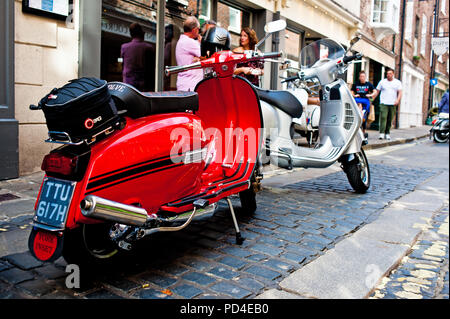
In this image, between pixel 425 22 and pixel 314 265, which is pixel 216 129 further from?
pixel 425 22

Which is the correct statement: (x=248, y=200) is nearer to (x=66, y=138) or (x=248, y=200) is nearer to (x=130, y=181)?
(x=130, y=181)

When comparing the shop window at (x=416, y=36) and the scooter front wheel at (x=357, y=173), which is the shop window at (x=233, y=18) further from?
the shop window at (x=416, y=36)

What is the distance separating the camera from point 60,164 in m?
2.15

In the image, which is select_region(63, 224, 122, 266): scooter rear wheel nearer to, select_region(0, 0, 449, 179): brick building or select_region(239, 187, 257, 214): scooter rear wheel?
select_region(239, 187, 257, 214): scooter rear wheel

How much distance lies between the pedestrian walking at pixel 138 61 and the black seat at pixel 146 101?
4.30 m

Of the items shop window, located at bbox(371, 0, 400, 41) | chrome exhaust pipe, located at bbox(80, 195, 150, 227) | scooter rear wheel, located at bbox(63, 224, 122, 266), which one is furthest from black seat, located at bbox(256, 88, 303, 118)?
shop window, located at bbox(371, 0, 400, 41)

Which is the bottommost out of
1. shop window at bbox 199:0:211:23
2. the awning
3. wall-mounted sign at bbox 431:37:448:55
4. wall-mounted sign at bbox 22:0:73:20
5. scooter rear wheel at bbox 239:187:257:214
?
scooter rear wheel at bbox 239:187:257:214

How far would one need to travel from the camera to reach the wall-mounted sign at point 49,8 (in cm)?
496

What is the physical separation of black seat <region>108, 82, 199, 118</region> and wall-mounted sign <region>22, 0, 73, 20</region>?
313cm

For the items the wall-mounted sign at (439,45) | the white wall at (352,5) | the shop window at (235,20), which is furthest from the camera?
the wall-mounted sign at (439,45)

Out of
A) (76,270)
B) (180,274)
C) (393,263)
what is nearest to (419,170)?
(393,263)

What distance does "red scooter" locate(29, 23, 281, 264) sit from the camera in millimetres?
2107

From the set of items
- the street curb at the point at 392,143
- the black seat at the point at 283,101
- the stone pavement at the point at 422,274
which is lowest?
the stone pavement at the point at 422,274

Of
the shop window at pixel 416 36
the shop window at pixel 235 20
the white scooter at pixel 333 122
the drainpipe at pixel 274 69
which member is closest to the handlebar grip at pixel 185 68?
the white scooter at pixel 333 122
